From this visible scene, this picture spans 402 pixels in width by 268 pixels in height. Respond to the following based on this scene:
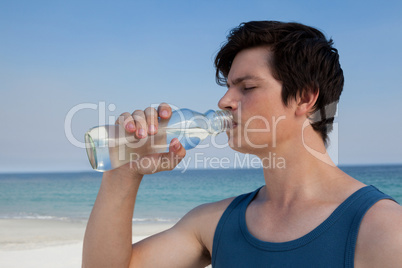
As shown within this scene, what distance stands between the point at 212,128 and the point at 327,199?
632 millimetres

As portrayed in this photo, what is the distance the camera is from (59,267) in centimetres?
536

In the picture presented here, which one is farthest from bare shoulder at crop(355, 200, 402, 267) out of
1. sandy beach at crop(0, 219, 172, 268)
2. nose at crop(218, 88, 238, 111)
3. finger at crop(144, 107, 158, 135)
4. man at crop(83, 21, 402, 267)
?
sandy beach at crop(0, 219, 172, 268)

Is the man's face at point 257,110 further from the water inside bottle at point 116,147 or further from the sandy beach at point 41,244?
the sandy beach at point 41,244

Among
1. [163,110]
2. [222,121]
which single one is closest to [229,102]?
[222,121]

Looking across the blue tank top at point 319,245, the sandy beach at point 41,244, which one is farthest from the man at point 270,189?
the sandy beach at point 41,244

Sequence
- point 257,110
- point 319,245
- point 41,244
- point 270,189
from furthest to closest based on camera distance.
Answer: point 41,244, point 270,189, point 257,110, point 319,245

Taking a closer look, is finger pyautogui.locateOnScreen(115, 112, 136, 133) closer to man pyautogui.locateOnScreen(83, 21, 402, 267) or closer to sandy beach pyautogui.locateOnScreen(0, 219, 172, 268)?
man pyautogui.locateOnScreen(83, 21, 402, 267)

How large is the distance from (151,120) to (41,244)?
7.10 metres

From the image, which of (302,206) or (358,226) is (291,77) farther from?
(358,226)

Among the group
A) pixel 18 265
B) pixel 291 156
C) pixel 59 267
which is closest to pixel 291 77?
pixel 291 156

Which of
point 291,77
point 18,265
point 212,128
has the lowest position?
point 18,265

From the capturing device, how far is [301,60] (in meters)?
1.83

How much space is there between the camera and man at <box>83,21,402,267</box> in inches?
58.7

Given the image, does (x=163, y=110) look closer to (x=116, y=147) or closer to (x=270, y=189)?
(x=116, y=147)
